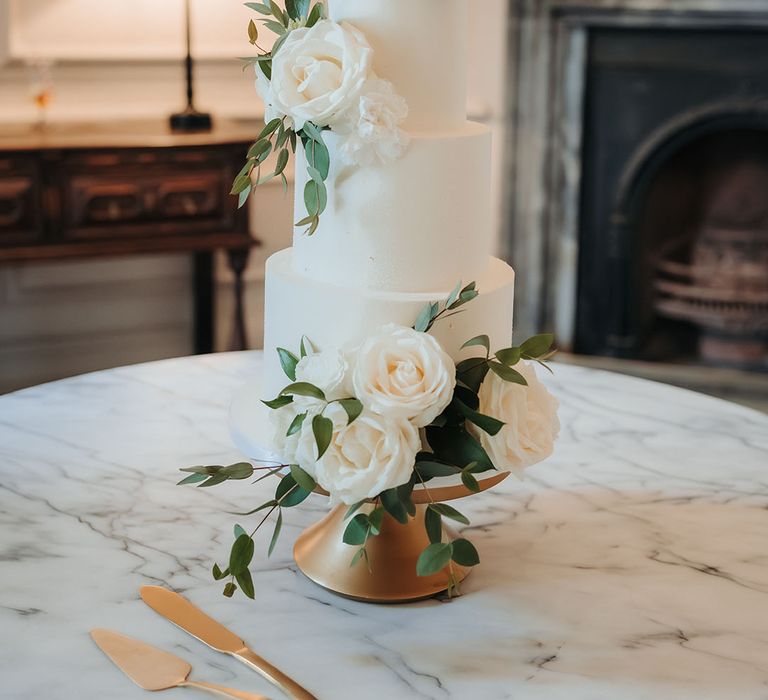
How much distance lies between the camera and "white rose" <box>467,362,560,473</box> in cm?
102

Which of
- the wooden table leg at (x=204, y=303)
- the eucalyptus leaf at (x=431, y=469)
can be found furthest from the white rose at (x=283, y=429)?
the wooden table leg at (x=204, y=303)

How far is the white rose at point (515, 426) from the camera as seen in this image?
3.34 ft

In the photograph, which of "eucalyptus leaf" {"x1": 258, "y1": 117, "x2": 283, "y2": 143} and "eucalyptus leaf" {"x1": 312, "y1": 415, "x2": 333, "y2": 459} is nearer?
"eucalyptus leaf" {"x1": 312, "y1": 415, "x2": 333, "y2": 459}

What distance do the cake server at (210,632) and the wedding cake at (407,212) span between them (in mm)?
260

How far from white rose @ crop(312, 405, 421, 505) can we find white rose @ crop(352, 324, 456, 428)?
0.01 metres

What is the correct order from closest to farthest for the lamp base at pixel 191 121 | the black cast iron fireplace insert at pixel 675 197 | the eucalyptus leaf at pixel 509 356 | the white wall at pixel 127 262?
the eucalyptus leaf at pixel 509 356
the lamp base at pixel 191 121
the white wall at pixel 127 262
the black cast iron fireplace insert at pixel 675 197

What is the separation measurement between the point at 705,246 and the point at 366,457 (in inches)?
108

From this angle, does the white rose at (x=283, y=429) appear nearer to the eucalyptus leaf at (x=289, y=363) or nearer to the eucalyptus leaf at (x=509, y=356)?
the eucalyptus leaf at (x=289, y=363)

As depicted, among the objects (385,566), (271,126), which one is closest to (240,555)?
(385,566)

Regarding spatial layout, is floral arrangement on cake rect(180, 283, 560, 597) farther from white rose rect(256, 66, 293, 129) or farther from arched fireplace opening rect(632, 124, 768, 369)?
arched fireplace opening rect(632, 124, 768, 369)

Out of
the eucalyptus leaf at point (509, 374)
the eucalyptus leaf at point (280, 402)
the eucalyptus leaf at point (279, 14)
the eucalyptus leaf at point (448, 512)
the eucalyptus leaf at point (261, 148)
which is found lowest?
the eucalyptus leaf at point (448, 512)

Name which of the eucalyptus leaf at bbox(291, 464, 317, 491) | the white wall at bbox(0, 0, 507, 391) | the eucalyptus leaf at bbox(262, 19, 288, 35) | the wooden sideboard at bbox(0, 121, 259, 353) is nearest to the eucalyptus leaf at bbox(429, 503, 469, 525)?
the eucalyptus leaf at bbox(291, 464, 317, 491)

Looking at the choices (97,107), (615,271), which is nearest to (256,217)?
(97,107)

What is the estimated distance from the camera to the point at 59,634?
1.03 meters
